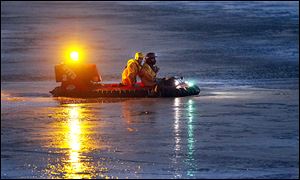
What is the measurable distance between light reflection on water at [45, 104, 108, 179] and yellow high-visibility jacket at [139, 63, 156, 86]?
133 centimetres

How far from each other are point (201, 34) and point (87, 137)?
21685 mm

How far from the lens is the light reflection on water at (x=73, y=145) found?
13898mm

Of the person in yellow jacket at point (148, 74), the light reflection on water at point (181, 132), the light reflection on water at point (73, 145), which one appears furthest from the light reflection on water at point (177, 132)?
the light reflection on water at point (73, 145)

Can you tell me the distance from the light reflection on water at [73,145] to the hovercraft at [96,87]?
0.95 m

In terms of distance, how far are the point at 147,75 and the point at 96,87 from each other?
927 mm

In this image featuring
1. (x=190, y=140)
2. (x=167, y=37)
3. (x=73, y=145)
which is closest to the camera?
(x=73, y=145)

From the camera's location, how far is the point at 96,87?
2180cm

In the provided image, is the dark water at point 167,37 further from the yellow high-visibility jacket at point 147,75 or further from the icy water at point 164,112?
the yellow high-visibility jacket at point 147,75

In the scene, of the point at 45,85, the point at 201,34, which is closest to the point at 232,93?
the point at 45,85

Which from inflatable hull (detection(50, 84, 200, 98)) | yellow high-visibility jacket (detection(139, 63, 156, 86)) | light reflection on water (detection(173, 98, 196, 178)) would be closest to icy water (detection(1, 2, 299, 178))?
light reflection on water (detection(173, 98, 196, 178))

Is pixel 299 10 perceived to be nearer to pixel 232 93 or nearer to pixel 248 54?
pixel 248 54

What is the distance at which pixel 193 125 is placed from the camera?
18062mm

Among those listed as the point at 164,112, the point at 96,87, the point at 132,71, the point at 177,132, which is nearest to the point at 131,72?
the point at 132,71

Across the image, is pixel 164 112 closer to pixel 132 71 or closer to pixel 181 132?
pixel 132 71
